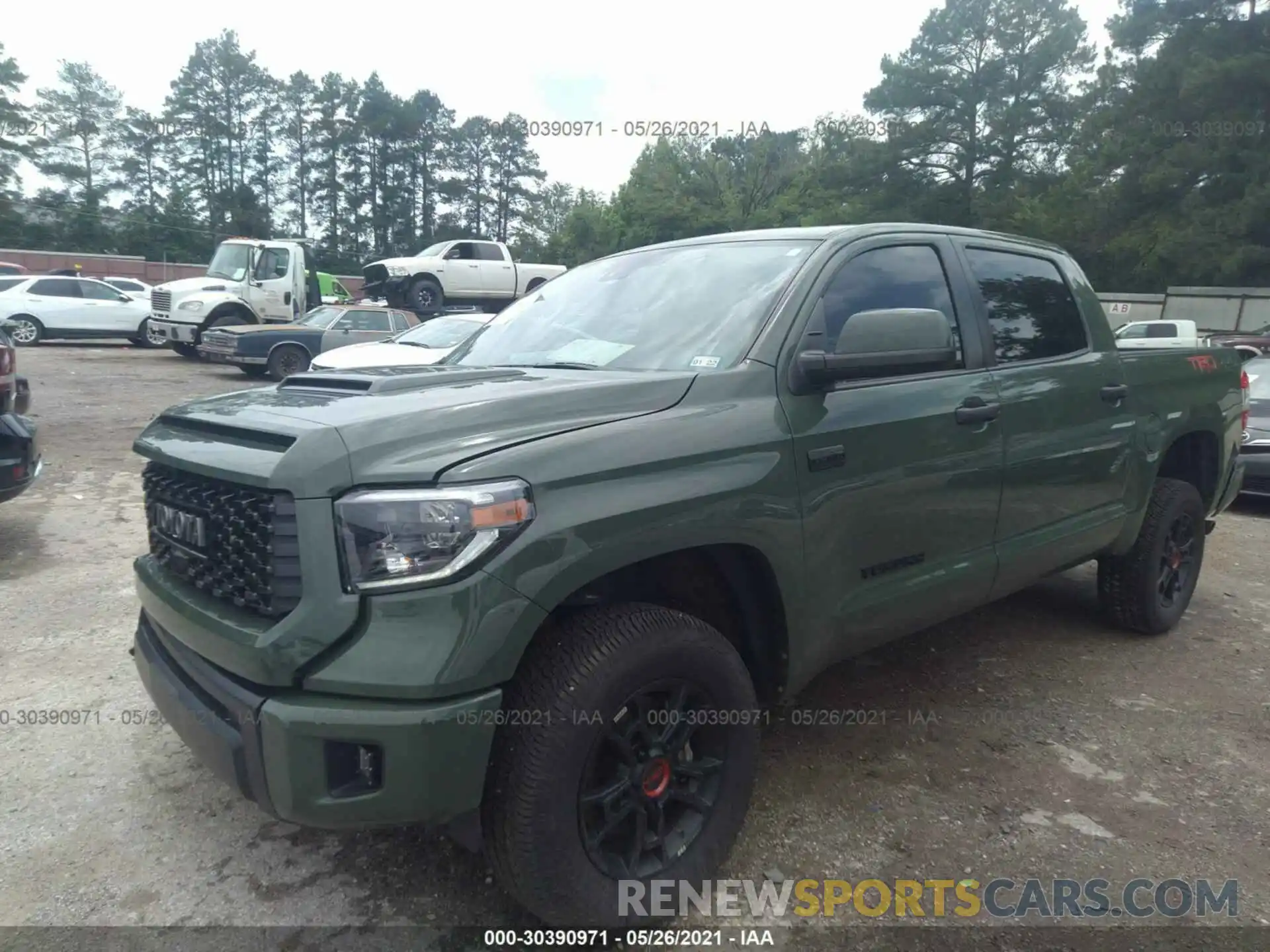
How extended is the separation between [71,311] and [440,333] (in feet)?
42.1

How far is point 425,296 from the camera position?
20.2m

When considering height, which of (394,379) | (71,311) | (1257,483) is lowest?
(1257,483)

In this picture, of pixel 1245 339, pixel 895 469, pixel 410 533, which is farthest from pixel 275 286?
pixel 1245 339

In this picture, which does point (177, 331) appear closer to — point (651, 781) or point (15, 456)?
point (15, 456)

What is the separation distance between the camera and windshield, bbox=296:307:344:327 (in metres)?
15.4

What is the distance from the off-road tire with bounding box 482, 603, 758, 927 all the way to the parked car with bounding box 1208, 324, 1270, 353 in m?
17.9

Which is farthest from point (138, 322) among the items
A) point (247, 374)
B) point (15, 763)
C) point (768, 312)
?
point (768, 312)

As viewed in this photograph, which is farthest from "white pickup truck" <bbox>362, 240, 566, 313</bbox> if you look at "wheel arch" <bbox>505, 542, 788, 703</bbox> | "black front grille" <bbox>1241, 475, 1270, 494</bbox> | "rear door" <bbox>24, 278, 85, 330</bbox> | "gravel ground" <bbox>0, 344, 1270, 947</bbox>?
"wheel arch" <bbox>505, 542, 788, 703</bbox>

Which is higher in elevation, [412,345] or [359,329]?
[412,345]

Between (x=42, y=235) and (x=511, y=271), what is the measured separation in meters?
34.6

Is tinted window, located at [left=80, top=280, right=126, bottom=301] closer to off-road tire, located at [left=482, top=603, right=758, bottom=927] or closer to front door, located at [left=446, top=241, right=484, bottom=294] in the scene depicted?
front door, located at [left=446, top=241, right=484, bottom=294]

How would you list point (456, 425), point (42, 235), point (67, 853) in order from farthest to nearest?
point (42, 235) → point (67, 853) → point (456, 425)

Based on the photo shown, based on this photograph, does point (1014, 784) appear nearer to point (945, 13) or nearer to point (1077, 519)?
point (1077, 519)

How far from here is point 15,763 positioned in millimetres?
3070
